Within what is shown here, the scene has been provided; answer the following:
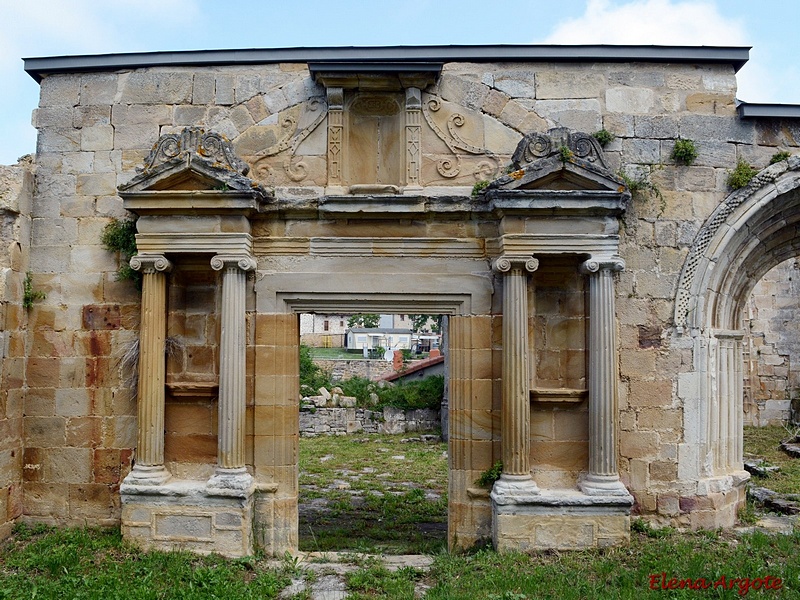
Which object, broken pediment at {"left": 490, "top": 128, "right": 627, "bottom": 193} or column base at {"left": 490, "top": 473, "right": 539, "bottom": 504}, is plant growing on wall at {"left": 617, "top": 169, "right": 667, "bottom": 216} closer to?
broken pediment at {"left": 490, "top": 128, "right": 627, "bottom": 193}

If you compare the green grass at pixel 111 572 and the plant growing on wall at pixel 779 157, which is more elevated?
the plant growing on wall at pixel 779 157

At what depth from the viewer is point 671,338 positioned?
20.3ft

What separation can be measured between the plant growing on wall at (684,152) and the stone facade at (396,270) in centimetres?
6

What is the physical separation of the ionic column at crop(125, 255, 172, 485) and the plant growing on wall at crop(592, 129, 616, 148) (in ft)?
14.3

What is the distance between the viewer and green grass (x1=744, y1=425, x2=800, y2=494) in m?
8.80

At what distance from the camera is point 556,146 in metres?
6.00

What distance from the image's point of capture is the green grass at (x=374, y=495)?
22.9 feet

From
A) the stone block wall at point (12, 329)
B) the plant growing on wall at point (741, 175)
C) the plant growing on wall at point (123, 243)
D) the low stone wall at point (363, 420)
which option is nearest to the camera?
the stone block wall at point (12, 329)

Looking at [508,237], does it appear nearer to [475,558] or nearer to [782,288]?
[475,558]

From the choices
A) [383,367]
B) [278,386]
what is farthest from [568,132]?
[383,367]

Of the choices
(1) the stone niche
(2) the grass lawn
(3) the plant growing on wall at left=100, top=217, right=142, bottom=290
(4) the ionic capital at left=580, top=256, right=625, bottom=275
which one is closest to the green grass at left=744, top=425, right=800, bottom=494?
(2) the grass lawn

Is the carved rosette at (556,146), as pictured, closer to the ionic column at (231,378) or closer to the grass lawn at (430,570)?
the ionic column at (231,378)

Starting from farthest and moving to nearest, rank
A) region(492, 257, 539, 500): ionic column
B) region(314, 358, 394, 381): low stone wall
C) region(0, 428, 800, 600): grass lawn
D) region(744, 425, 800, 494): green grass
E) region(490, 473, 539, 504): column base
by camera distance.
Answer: region(314, 358, 394, 381): low stone wall, region(744, 425, 800, 494): green grass, region(492, 257, 539, 500): ionic column, region(490, 473, 539, 504): column base, region(0, 428, 800, 600): grass lawn

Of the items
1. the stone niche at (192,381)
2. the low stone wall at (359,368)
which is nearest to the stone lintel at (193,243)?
the stone niche at (192,381)
